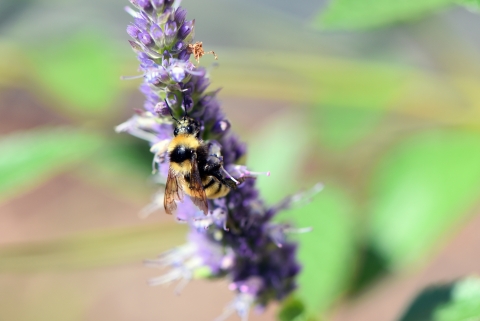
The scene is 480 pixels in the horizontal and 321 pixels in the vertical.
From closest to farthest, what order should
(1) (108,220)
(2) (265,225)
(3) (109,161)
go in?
(2) (265,225) → (3) (109,161) → (1) (108,220)

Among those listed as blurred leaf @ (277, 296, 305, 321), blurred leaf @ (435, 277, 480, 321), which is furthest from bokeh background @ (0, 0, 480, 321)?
blurred leaf @ (435, 277, 480, 321)

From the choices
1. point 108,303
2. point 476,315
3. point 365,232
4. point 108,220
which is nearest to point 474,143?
point 365,232

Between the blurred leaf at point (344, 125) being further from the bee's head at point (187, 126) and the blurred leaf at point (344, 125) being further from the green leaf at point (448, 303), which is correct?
the bee's head at point (187, 126)

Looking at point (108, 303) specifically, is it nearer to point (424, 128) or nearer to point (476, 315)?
point (424, 128)

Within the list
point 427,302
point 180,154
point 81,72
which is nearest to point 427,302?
point 427,302

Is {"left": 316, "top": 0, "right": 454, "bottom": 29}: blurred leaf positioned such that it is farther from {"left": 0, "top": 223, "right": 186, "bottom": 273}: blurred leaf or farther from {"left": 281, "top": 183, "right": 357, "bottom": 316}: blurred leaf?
{"left": 0, "top": 223, "right": 186, "bottom": 273}: blurred leaf

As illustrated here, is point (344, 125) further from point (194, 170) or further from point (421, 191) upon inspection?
point (194, 170)
